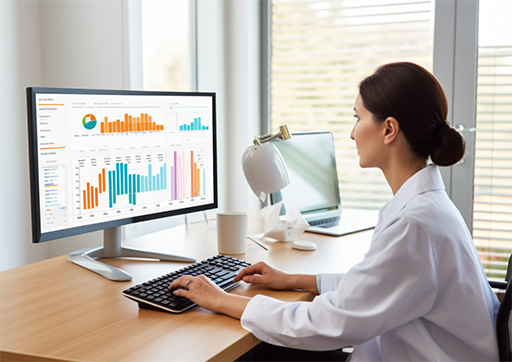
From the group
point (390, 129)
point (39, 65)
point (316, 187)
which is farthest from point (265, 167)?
point (39, 65)

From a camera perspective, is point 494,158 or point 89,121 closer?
point 89,121

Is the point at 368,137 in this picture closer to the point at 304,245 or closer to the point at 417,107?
the point at 417,107

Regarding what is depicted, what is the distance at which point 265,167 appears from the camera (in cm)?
179

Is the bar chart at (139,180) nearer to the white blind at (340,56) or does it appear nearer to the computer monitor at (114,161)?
the computer monitor at (114,161)

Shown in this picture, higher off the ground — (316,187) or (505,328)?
(316,187)

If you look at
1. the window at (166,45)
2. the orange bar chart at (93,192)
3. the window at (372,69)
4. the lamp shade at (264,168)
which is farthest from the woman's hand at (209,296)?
the window at (372,69)

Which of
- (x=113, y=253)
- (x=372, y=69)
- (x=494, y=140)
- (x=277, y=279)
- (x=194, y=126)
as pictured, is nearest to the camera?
(x=277, y=279)

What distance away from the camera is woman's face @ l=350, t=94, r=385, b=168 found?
1.24 metres

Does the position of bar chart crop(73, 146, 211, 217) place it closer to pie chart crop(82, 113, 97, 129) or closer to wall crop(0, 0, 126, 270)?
pie chart crop(82, 113, 97, 129)

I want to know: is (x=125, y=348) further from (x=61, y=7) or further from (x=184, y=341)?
(x=61, y=7)

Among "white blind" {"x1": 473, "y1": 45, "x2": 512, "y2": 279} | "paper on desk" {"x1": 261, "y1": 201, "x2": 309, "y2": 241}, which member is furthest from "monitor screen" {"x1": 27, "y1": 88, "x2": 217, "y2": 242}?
"white blind" {"x1": 473, "y1": 45, "x2": 512, "y2": 279}

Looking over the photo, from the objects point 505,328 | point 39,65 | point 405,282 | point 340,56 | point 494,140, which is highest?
point 340,56

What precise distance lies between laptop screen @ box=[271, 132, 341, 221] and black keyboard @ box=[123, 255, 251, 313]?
1.95 ft

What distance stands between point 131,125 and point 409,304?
→ 0.87 meters
